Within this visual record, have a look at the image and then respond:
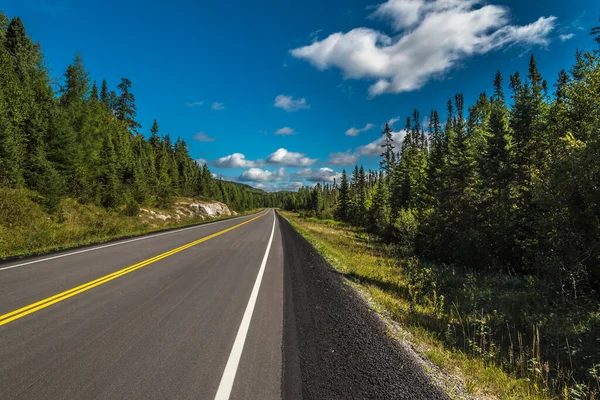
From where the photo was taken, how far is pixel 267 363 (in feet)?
12.0

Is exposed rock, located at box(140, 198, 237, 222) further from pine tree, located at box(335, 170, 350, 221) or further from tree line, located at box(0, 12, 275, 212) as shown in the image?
pine tree, located at box(335, 170, 350, 221)

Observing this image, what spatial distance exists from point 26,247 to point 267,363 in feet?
45.2

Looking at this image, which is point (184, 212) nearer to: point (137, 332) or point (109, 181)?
point (109, 181)

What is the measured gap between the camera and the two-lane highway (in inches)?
A: 121

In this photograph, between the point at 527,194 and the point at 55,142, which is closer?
the point at 527,194

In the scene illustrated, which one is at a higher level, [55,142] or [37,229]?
[55,142]

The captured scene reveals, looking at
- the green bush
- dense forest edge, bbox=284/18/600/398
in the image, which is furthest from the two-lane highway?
the green bush

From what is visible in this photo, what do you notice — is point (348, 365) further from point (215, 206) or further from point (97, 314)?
point (215, 206)

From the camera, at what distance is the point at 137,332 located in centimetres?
433

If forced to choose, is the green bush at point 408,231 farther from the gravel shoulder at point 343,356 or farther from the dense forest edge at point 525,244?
the gravel shoulder at point 343,356

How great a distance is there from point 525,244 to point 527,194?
3.00 metres

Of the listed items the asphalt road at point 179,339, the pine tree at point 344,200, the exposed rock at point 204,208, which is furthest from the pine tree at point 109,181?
the pine tree at point 344,200

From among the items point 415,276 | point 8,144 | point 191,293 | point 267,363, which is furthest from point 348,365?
point 8,144

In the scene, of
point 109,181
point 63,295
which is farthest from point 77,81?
point 63,295
